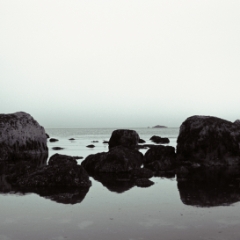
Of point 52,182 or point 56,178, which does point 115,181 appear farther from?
point 52,182

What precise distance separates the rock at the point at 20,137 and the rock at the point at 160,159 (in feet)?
32.5

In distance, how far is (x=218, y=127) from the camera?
19.9 meters

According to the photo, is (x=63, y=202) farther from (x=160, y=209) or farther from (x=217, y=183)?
(x=217, y=183)

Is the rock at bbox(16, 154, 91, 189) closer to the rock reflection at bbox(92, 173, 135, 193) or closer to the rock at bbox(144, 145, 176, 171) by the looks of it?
the rock reflection at bbox(92, 173, 135, 193)

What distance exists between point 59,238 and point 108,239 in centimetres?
101

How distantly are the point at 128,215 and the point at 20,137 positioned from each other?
1853cm

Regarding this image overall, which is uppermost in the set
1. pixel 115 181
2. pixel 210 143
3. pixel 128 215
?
pixel 210 143

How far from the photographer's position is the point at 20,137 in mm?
24203

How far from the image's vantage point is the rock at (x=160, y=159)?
17556 millimetres

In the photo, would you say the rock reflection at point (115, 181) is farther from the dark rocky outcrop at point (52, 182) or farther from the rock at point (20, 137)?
the rock at point (20, 137)

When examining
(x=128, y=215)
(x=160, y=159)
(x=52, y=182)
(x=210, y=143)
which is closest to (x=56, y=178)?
(x=52, y=182)

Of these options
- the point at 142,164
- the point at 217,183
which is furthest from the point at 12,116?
the point at 217,183

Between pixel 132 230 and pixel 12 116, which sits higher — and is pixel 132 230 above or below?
below

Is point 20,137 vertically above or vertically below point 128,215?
above
